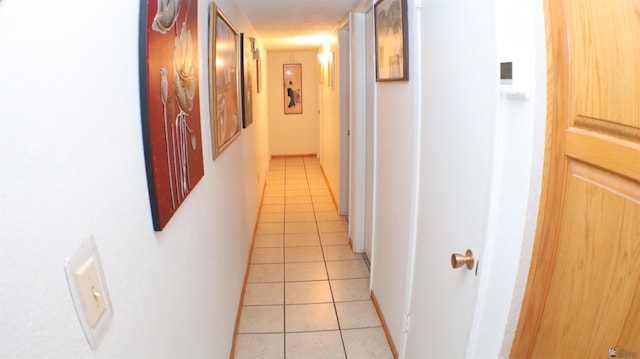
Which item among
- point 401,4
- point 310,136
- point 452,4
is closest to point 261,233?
point 401,4

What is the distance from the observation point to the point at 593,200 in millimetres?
806

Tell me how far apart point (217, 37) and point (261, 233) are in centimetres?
242

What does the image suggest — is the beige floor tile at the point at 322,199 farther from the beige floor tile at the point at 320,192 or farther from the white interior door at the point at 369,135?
the white interior door at the point at 369,135

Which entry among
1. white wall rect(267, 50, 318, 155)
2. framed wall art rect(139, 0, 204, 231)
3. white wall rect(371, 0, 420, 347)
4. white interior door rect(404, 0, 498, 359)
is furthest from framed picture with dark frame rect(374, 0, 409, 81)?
white wall rect(267, 50, 318, 155)

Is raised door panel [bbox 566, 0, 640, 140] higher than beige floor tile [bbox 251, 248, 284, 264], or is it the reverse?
raised door panel [bbox 566, 0, 640, 140]

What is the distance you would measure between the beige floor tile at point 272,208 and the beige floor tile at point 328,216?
0.47 m

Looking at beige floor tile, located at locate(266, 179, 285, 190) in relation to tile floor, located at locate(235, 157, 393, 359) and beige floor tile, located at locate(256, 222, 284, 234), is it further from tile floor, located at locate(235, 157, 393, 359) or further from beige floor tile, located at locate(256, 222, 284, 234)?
beige floor tile, located at locate(256, 222, 284, 234)

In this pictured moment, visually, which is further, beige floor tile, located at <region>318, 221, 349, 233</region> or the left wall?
beige floor tile, located at <region>318, 221, 349, 233</region>

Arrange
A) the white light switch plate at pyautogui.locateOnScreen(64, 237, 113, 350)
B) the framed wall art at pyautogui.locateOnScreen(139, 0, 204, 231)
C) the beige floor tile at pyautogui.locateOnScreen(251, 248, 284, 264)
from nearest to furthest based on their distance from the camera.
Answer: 1. the white light switch plate at pyautogui.locateOnScreen(64, 237, 113, 350)
2. the framed wall art at pyautogui.locateOnScreen(139, 0, 204, 231)
3. the beige floor tile at pyautogui.locateOnScreen(251, 248, 284, 264)

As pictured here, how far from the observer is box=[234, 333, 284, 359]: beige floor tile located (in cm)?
224

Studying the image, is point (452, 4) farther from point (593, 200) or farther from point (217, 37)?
point (217, 37)

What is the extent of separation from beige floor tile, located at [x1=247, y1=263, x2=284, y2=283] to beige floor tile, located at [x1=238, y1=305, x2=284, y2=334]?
0.38 meters

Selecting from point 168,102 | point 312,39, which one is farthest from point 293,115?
point 168,102

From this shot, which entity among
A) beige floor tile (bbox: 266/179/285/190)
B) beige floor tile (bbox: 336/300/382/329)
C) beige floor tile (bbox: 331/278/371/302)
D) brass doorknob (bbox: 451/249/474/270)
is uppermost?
brass doorknob (bbox: 451/249/474/270)
